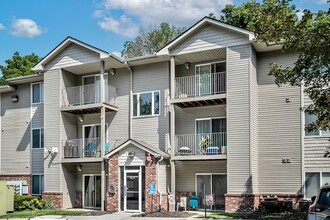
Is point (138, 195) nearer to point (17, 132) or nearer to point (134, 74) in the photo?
point (134, 74)

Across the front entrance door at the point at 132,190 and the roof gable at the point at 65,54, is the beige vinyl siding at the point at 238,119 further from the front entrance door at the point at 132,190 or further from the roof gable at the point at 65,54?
the roof gable at the point at 65,54

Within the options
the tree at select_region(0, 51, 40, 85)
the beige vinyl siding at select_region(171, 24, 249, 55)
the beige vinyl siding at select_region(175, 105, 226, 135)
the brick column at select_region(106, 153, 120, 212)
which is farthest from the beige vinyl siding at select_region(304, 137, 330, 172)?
the tree at select_region(0, 51, 40, 85)

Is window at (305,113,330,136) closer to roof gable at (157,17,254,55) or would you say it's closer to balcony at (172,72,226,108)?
balcony at (172,72,226,108)

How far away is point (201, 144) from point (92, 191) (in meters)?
7.89

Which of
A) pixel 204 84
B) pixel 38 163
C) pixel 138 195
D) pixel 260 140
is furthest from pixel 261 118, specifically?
pixel 38 163

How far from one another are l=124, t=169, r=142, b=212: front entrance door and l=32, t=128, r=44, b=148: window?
7.75m

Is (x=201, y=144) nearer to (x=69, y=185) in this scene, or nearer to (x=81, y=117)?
(x=81, y=117)

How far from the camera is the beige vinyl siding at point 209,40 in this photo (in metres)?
21.8

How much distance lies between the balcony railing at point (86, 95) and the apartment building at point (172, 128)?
0.21ft

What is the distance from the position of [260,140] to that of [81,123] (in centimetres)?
1134

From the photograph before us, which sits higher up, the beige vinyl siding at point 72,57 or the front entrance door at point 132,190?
the beige vinyl siding at point 72,57

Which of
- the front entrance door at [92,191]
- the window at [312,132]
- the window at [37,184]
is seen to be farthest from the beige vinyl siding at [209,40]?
the window at [37,184]

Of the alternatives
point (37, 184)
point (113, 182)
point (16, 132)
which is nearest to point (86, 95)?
point (113, 182)

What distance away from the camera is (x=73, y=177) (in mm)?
26359
